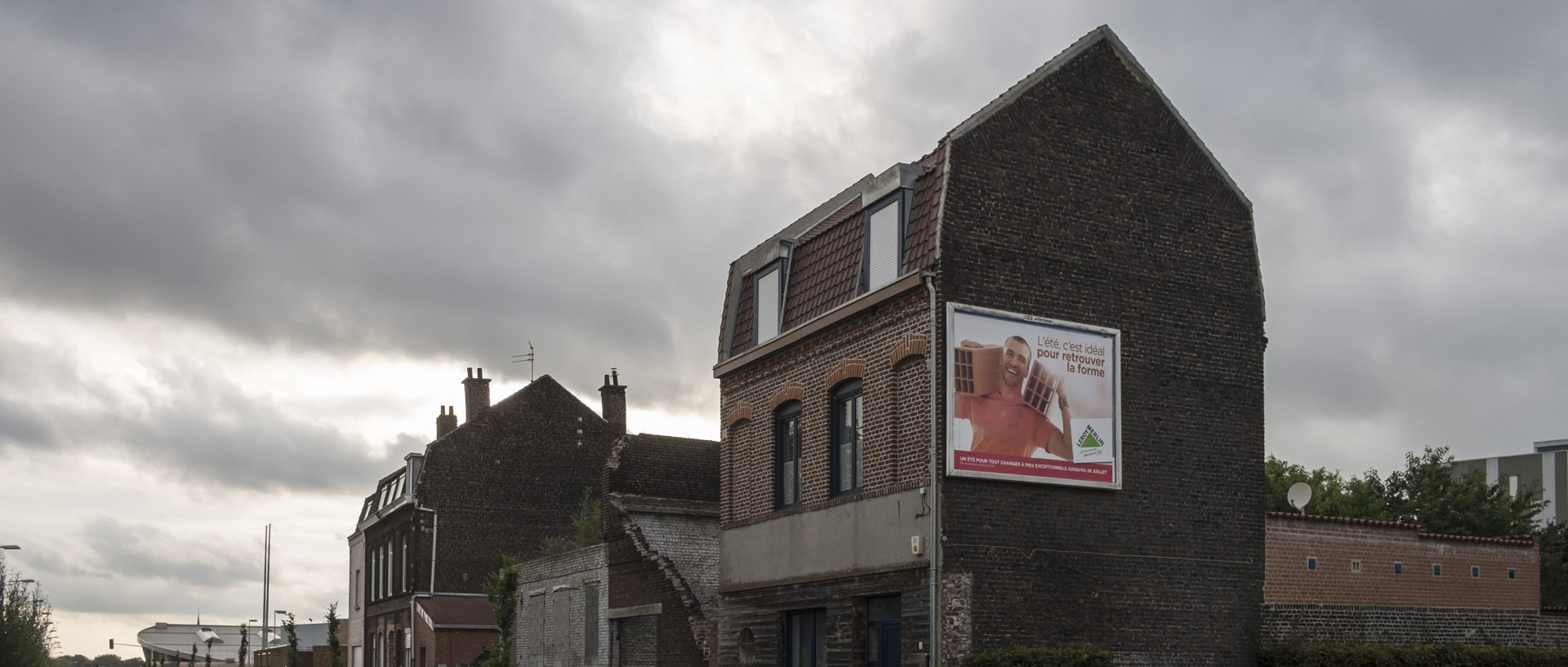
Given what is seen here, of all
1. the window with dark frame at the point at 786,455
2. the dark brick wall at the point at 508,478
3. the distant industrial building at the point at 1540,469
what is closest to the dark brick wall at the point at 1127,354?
the window with dark frame at the point at 786,455

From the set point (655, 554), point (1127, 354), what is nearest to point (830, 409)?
point (1127, 354)

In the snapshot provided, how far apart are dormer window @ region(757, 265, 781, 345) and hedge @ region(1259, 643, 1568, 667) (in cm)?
904

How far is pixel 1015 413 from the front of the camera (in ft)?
63.8

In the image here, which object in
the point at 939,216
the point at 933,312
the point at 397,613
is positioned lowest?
the point at 397,613

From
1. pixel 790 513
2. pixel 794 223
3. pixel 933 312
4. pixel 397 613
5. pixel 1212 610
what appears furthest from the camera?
pixel 397 613

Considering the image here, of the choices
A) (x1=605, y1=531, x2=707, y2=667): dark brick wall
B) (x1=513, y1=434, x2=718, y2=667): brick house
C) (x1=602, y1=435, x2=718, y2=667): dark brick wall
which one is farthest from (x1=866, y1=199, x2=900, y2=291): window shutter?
(x1=605, y1=531, x2=707, y2=667): dark brick wall

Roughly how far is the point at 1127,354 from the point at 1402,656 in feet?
18.4

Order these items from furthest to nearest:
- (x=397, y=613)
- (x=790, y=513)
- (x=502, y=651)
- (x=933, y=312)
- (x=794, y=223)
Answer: (x=397, y=613) → (x=502, y=651) → (x=794, y=223) → (x=790, y=513) → (x=933, y=312)

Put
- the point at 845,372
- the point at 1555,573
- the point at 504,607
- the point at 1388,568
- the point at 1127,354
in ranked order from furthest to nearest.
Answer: the point at 1555,573 → the point at 504,607 → the point at 1388,568 → the point at 845,372 → the point at 1127,354

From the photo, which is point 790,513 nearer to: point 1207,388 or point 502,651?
point 1207,388

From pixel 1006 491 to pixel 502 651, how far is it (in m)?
14.4

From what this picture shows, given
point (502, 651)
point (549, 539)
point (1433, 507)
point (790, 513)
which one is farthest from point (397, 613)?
point (1433, 507)

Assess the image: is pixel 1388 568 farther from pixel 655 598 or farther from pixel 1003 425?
pixel 655 598

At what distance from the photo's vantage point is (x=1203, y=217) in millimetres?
21734
